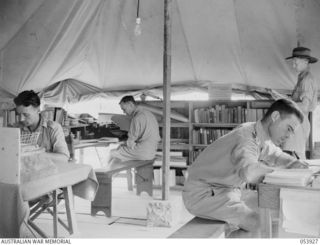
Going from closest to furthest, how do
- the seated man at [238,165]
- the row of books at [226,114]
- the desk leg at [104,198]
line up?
the seated man at [238,165] < the desk leg at [104,198] < the row of books at [226,114]

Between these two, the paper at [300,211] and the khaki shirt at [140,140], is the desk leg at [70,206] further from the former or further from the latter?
the khaki shirt at [140,140]

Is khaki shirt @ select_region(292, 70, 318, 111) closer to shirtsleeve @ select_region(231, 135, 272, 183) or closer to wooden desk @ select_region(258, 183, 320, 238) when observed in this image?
shirtsleeve @ select_region(231, 135, 272, 183)

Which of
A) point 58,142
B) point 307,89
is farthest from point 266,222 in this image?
point 307,89

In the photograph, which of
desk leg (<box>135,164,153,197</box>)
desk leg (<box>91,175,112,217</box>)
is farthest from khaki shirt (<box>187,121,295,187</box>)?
desk leg (<box>135,164,153,197</box>)

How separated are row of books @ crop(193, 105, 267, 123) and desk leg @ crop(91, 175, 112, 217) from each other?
249 centimetres

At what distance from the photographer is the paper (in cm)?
208

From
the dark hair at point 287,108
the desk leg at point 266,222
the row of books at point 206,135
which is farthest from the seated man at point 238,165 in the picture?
the row of books at point 206,135

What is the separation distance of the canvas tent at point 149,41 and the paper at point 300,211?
3746mm

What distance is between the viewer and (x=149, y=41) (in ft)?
21.2

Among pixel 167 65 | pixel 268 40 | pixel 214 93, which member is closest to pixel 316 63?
pixel 268 40

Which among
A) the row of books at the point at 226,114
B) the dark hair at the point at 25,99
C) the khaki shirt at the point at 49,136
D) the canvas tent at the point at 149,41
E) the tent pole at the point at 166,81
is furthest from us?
the row of books at the point at 226,114

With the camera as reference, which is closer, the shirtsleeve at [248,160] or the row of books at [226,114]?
the shirtsleeve at [248,160]

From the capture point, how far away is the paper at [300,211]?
6.82ft

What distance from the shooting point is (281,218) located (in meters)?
2.11
